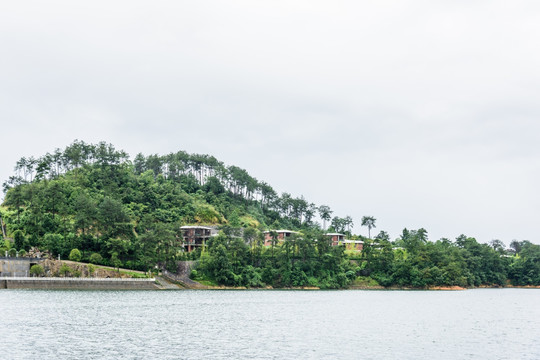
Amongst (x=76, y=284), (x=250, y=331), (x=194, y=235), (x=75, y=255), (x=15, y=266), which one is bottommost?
(x=250, y=331)

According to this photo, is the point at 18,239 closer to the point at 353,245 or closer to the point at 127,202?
the point at 127,202

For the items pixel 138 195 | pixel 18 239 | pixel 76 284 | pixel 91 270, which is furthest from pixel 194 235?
pixel 76 284

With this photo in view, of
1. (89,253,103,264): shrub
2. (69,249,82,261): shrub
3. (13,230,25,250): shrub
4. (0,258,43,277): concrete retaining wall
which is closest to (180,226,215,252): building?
(89,253,103,264): shrub

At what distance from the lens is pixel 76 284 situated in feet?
315

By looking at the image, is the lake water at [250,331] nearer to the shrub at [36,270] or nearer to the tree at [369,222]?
the shrub at [36,270]

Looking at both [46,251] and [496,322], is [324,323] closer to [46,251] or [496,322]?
[496,322]

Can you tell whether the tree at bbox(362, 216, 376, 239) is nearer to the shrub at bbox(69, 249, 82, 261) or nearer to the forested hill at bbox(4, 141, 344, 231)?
the forested hill at bbox(4, 141, 344, 231)

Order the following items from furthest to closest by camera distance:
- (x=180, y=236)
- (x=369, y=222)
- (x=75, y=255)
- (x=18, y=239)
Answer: (x=369, y=222) < (x=180, y=236) < (x=18, y=239) < (x=75, y=255)

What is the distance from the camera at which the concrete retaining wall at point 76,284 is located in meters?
92.2

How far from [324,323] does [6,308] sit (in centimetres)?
3364

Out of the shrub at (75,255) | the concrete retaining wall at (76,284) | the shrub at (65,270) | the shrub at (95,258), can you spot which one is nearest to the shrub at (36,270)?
the shrub at (65,270)

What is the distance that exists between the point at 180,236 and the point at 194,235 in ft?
59.5

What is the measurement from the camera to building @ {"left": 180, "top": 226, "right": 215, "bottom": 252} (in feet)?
451

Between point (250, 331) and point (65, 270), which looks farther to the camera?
point (65, 270)
